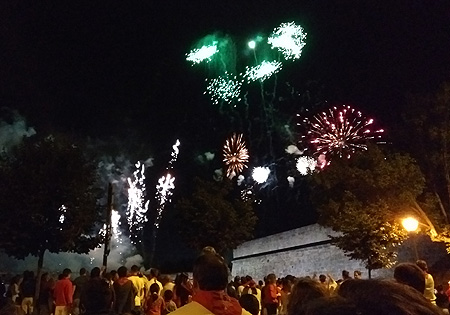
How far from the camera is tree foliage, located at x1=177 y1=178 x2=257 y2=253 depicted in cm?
3434

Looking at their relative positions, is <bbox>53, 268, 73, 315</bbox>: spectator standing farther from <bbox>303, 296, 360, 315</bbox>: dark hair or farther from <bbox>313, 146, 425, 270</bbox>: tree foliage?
<bbox>313, 146, 425, 270</bbox>: tree foliage

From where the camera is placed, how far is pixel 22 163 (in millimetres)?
24688

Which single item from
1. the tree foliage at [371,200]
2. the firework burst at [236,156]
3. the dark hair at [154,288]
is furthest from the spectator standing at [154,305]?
the firework burst at [236,156]

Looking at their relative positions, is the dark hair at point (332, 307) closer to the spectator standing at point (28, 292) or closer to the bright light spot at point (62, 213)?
the spectator standing at point (28, 292)

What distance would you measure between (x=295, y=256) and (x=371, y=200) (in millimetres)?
14183

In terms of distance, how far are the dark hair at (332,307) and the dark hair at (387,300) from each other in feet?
0.06

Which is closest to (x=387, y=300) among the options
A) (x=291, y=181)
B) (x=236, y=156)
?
(x=236, y=156)

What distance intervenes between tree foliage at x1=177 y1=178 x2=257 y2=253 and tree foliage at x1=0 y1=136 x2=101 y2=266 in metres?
10.1

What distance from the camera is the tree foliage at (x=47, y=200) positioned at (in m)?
23.1

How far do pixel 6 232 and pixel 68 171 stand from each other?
3755 mm

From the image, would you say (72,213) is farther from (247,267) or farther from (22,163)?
(247,267)

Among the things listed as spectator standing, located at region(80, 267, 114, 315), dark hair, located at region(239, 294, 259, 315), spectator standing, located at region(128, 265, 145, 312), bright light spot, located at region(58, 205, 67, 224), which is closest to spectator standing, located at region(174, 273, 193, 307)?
dark hair, located at region(239, 294, 259, 315)

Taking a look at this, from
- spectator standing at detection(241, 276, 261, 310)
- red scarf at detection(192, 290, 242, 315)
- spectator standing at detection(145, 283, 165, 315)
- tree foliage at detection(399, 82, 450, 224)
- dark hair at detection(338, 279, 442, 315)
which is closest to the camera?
dark hair at detection(338, 279, 442, 315)

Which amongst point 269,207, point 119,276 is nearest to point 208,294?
point 119,276
